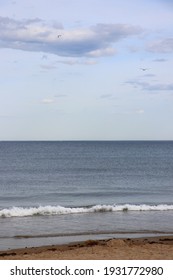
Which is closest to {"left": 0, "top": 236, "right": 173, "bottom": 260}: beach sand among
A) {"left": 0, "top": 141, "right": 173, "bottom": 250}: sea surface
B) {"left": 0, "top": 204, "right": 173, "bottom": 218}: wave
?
{"left": 0, "top": 141, "right": 173, "bottom": 250}: sea surface

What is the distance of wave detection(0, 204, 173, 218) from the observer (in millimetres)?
30172

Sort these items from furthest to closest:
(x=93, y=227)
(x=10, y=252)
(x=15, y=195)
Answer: (x=15, y=195)
(x=93, y=227)
(x=10, y=252)

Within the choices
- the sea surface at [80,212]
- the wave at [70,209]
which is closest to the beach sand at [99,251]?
the sea surface at [80,212]

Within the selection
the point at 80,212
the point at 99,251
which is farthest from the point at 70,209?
the point at 99,251

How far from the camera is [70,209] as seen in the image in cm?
3152

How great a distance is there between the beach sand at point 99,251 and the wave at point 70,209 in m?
10.5

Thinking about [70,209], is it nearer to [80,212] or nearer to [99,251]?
[80,212]

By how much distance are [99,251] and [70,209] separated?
14462mm

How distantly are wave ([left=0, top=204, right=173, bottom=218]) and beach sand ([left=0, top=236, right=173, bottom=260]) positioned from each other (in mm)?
10492

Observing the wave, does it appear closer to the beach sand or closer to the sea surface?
the sea surface

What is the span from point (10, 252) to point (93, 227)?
25.0 ft
